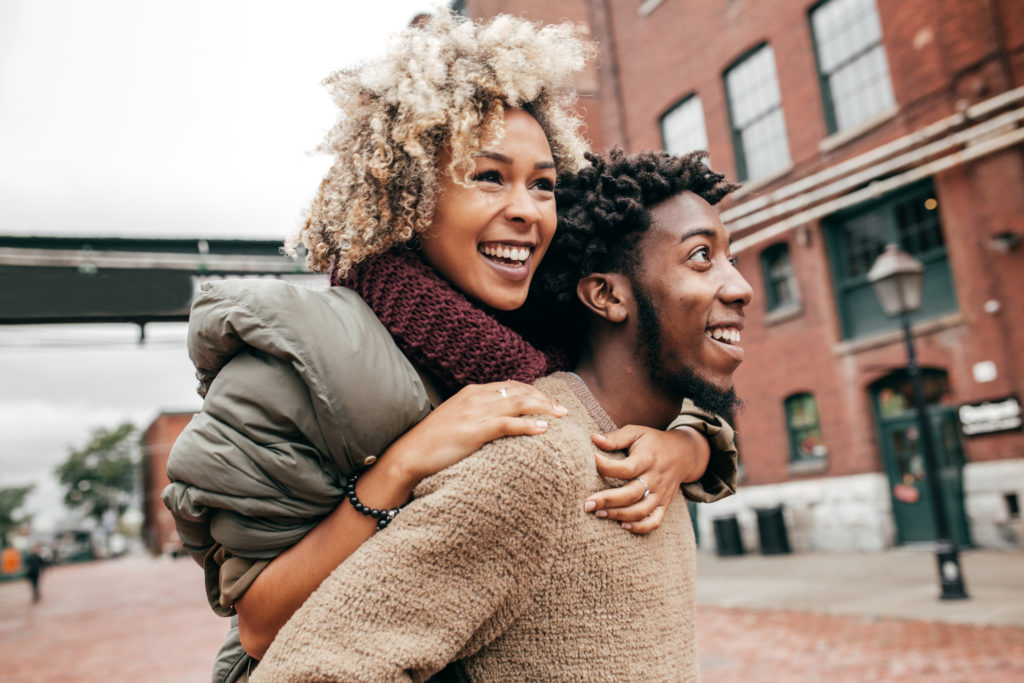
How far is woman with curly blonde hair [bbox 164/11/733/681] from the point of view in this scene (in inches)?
59.6

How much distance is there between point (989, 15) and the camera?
487 inches

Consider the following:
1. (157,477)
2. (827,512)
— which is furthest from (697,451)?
(157,477)

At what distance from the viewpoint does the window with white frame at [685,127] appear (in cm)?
1808

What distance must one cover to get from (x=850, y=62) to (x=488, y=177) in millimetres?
14957

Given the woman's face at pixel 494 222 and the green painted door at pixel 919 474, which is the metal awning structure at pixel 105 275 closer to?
the woman's face at pixel 494 222

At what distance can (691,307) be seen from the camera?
6.40 feet

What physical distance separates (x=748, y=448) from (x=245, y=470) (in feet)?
54.7

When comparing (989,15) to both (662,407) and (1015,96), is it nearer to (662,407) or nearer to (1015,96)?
(1015,96)

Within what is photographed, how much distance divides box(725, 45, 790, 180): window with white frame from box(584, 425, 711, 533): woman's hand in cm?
1533

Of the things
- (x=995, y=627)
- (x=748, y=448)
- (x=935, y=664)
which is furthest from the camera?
(x=748, y=448)

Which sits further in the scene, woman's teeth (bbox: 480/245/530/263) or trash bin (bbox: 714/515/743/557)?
trash bin (bbox: 714/515/743/557)

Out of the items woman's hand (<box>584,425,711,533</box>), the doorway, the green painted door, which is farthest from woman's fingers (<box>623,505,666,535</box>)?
the doorway

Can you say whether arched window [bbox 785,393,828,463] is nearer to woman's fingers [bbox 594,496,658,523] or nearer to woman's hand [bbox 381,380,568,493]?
woman's fingers [bbox 594,496,658,523]

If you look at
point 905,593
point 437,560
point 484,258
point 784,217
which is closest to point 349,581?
point 437,560
